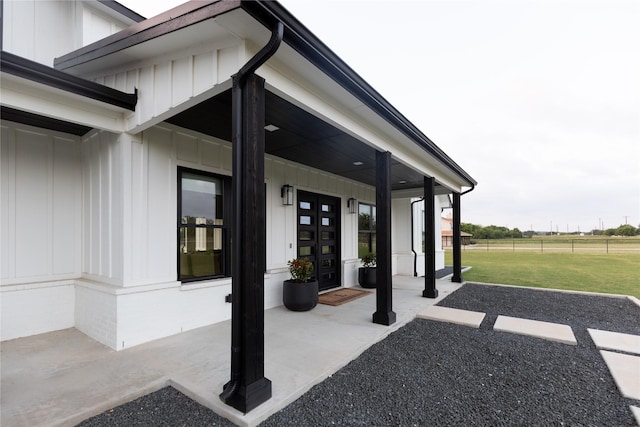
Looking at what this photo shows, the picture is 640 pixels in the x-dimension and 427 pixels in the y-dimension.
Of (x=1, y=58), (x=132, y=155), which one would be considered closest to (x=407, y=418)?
(x=132, y=155)

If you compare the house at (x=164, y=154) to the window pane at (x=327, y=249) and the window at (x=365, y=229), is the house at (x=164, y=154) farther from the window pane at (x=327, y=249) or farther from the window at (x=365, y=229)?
the window at (x=365, y=229)

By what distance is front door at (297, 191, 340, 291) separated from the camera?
626cm

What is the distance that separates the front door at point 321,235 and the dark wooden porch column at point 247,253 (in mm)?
3797

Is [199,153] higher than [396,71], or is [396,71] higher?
[396,71]

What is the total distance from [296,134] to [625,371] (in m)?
4.53

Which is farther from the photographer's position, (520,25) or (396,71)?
(396,71)

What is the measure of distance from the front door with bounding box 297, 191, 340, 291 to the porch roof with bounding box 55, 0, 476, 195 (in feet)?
2.95

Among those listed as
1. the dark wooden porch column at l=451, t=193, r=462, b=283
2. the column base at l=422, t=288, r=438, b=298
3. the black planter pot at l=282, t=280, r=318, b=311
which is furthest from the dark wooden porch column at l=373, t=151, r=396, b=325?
the dark wooden porch column at l=451, t=193, r=462, b=283

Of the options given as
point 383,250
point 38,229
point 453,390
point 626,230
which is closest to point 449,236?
point 383,250

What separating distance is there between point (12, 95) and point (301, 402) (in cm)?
359

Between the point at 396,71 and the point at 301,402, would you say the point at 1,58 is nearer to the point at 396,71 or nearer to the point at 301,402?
the point at 301,402

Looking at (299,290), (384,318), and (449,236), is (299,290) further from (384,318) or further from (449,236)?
(449,236)

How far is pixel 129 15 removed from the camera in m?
4.73

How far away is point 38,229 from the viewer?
11.9 ft
